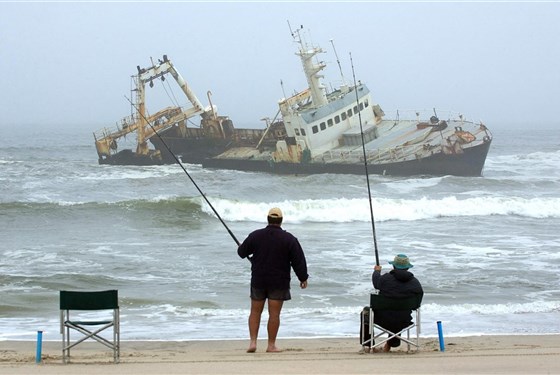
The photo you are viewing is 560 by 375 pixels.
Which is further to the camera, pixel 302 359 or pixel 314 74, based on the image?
pixel 314 74

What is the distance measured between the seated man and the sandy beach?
0.24m

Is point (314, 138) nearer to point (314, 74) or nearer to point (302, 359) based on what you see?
point (314, 74)

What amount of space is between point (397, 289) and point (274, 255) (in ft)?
3.44

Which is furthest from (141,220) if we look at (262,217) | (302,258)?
(302,258)

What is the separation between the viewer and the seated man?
7.61 m

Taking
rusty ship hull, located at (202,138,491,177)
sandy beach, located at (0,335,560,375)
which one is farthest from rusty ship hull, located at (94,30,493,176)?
sandy beach, located at (0,335,560,375)

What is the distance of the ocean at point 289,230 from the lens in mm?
11492

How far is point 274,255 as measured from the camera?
7.38 metres

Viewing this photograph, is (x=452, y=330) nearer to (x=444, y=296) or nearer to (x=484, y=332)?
(x=484, y=332)

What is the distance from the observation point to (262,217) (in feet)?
90.1

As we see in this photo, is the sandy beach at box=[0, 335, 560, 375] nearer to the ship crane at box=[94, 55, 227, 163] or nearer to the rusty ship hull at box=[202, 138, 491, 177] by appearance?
the rusty ship hull at box=[202, 138, 491, 177]

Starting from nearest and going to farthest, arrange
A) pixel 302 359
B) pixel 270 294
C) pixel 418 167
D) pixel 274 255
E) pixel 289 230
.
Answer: pixel 302 359, pixel 274 255, pixel 270 294, pixel 289 230, pixel 418 167

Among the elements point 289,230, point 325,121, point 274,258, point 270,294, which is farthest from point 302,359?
point 325,121

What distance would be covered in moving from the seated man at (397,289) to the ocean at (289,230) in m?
2.68
